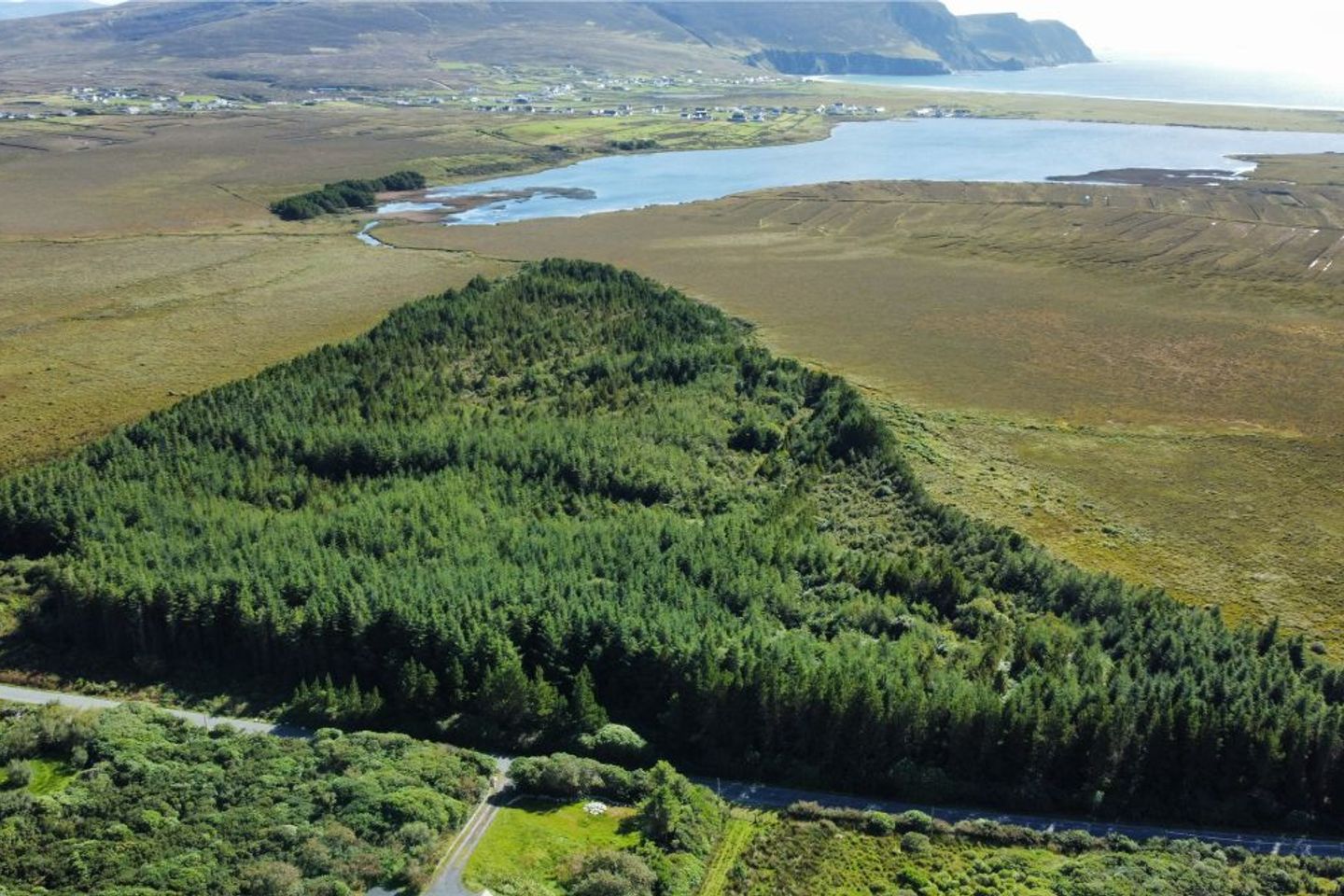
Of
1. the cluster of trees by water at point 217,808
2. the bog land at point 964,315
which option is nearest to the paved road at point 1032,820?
the cluster of trees by water at point 217,808

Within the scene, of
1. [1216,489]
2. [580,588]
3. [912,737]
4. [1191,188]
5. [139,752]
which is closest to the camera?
[139,752]

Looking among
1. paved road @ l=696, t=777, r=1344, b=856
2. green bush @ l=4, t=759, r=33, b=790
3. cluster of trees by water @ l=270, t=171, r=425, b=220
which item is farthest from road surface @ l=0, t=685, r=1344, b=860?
cluster of trees by water @ l=270, t=171, r=425, b=220

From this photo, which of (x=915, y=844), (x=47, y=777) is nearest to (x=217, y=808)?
(x=47, y=777)

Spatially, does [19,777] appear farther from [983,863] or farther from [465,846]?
[983,863]

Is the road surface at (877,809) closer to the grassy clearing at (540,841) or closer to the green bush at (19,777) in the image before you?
the grassy clearing at (540,841)

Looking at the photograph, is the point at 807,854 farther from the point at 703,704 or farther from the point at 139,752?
the point at 139,752

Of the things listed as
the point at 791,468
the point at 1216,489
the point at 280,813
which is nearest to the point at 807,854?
the point at 280,813

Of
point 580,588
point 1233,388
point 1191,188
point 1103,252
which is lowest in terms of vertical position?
point 580,588
